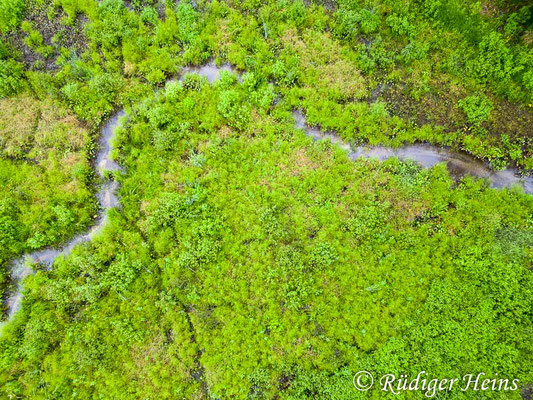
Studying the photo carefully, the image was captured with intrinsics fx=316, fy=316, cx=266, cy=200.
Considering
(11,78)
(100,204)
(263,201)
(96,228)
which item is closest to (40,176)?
(100,204)

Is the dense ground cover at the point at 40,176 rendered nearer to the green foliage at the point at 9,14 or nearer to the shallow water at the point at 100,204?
the shallow water at the point at 100,204

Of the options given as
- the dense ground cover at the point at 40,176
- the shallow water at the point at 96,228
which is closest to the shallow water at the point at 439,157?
the shallow water at the point at 96,228

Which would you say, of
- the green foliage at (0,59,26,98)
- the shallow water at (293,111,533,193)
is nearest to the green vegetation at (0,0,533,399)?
the green foliage at (0,59,26,98)

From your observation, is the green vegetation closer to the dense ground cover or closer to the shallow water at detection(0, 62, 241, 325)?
the dense ground cover

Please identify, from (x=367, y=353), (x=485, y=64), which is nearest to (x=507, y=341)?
(x=367, y=353)

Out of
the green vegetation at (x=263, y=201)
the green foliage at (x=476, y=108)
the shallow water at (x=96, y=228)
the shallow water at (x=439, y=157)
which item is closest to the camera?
the green vegetation at (x=263, y=201)

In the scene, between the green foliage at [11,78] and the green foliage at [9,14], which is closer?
the green foliage at [11,78]

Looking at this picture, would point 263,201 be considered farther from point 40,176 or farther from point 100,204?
point 40,176
